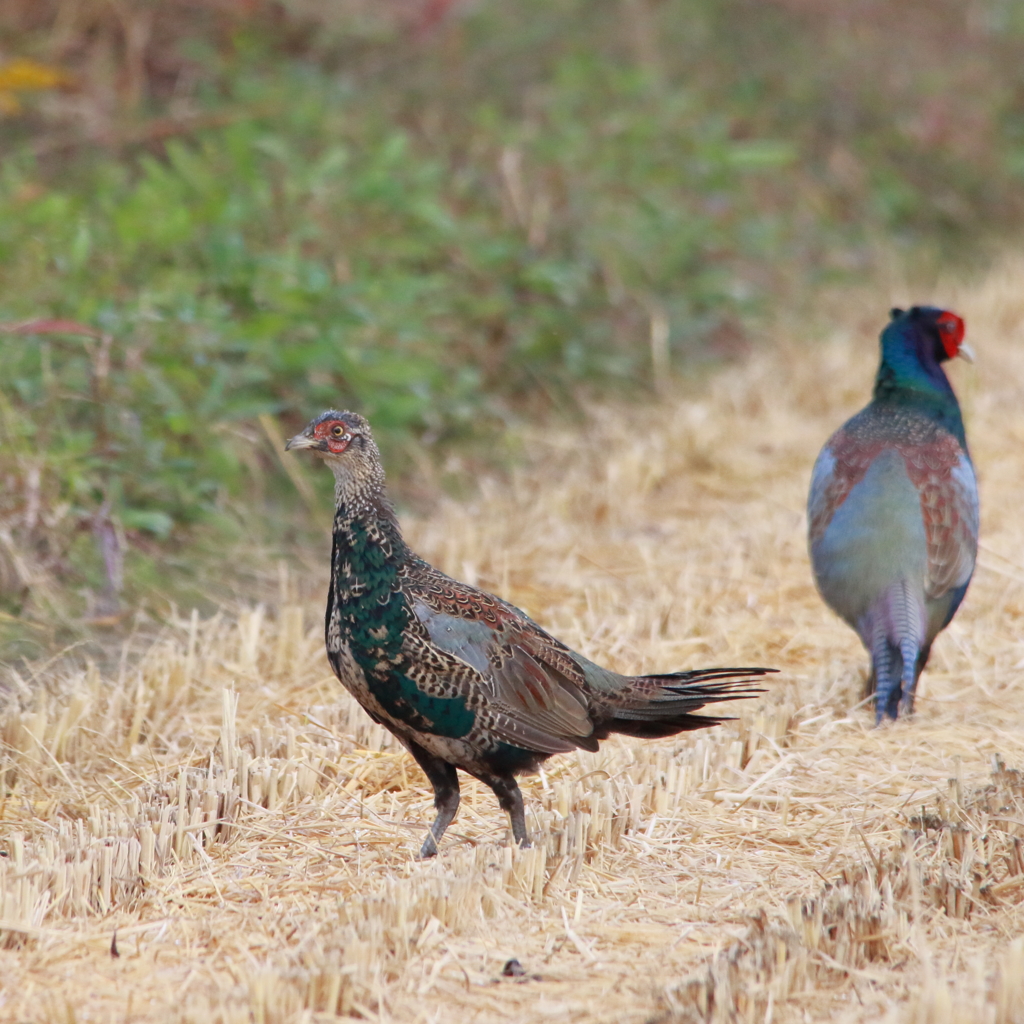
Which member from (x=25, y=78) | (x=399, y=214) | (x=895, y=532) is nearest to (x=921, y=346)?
(x=895, y=532)

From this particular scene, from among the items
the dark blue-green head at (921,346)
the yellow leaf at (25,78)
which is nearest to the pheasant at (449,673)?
the dark blue-green head at (921,346)

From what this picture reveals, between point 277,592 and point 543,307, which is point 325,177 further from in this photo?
point 277,592

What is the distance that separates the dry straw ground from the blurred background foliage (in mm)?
898

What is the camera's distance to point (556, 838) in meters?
4.10

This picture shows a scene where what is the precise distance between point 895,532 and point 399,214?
449 centimetres

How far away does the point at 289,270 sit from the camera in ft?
25.7

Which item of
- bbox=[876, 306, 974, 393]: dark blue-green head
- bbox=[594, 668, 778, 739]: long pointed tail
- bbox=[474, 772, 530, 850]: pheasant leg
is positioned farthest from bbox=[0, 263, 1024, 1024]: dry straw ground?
bbox=[876, 306, 974, 393]: dark blue-green head

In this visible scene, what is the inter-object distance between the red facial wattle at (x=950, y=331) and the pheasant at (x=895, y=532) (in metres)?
0.30

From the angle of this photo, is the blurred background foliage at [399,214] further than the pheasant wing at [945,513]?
Yes

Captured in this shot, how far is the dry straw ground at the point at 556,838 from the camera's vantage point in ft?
10.9

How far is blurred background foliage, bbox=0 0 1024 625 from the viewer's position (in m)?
6.78

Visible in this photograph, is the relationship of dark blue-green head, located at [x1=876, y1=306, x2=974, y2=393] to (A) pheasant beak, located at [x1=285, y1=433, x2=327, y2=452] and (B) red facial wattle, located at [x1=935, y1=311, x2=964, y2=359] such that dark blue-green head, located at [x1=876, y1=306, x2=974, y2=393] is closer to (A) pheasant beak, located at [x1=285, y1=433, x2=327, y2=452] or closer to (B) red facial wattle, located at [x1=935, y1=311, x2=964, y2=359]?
(B) red facial wattle, located at [x1=935, y1=311, x2=964, y2=359]

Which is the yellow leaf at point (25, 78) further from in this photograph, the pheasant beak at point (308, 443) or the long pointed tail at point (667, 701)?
the long pointed tail at point (667, 701)

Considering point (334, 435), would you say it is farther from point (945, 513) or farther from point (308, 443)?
point (945, 513)
